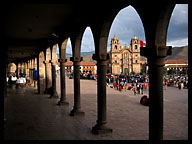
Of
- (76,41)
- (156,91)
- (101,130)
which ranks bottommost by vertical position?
(101,130)

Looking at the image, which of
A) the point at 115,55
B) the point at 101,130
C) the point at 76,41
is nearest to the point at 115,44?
the point at 115,55

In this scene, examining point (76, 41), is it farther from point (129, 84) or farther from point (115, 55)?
point (115, 55)

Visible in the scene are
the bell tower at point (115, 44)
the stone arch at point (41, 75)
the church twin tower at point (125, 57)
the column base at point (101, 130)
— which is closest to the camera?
the column base at point (101, 130)

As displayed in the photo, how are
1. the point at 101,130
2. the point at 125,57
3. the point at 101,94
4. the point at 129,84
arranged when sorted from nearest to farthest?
1. the point at 101,130
2. the point at 101,94
3. the point at 129,84
4. the point at 125,57

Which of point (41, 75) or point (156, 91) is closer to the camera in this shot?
point (156, 91)

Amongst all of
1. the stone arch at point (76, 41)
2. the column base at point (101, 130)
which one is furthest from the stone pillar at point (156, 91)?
the stone arch at point (76, 41)

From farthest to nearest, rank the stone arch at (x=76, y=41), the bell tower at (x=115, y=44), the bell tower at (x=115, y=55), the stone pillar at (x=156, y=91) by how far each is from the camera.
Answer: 1. the bell tower at (x=115, y=55)
2. the bell tower at (x=115, y=44)
3. the stone arch at (x=76, y=41)
4. the stone pillar at (x=156, y=91)

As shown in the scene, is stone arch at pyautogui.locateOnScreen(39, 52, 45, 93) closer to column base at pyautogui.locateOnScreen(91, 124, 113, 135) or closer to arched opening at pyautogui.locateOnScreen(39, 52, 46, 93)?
arched opening at pyautogui.locateOnScreen(39, 52, 46, 93)

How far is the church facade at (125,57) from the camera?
252 feet

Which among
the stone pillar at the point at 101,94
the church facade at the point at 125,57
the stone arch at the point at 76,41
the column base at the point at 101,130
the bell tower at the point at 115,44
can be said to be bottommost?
the column base at the point at 101,130

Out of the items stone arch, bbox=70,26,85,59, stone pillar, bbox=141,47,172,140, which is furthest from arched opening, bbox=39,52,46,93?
stone pillar, bbox=141,47,172,140

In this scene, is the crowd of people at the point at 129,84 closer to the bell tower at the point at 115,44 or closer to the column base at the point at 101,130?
the column base at the point at 101,130

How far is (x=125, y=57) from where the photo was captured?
81.6m
